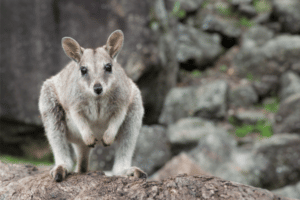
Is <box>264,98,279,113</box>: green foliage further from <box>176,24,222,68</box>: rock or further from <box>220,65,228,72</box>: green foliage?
<box>176,24,222,68</box>: rock

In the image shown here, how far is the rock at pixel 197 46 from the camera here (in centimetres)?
1458

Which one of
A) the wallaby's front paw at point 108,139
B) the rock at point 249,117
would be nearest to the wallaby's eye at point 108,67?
the wallaby's front paw at point 108,139

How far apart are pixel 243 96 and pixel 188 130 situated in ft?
12.2

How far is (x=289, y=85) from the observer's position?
12680 millimetres

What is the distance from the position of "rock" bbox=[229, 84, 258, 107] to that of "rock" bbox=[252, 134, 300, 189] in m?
3.58

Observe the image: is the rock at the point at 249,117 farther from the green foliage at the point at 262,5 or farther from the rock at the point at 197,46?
the green foliage at the point at 262,5

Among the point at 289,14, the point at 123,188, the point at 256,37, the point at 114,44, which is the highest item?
the point at 289,14

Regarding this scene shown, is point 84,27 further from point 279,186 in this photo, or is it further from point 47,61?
point 279,186

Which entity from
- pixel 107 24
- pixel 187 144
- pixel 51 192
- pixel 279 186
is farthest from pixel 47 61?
pixel 279 186

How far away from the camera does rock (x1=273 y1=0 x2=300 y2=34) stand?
1446 centimetres

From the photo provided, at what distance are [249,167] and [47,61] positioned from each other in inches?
269

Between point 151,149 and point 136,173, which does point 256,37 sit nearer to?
point 151,149

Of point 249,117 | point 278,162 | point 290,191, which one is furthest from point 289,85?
point 290,191

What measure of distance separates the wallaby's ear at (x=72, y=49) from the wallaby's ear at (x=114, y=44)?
14.0 inches
